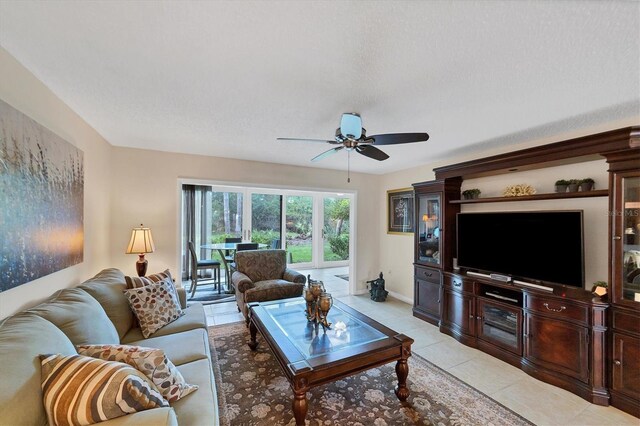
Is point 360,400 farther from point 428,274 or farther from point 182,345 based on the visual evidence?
point 428,274

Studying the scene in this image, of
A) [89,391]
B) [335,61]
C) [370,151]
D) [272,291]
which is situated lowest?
[272,291]

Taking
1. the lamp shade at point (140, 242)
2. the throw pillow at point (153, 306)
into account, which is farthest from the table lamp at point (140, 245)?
the throw pillow at point (153, 306)

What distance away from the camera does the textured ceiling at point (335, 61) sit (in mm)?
1196

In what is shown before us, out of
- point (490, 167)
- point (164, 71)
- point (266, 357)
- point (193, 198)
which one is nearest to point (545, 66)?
point (490, 167)

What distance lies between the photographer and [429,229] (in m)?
3.87

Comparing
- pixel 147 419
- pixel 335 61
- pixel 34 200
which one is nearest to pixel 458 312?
pixel 335 61

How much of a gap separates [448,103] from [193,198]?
5.48 m

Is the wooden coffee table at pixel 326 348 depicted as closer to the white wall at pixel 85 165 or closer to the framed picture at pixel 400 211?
the white wall at pixel 85 165

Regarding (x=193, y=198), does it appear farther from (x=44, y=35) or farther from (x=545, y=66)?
(x=545, y=66)

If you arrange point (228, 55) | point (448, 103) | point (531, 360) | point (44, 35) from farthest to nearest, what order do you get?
1. point (531, 360)
2. point (448, 103)
3. point (228, 55)
4. point (44, 35)

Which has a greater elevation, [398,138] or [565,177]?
[398,138]

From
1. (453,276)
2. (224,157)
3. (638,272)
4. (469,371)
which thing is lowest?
(469,371)

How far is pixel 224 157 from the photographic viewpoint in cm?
399

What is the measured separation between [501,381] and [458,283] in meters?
1.08
